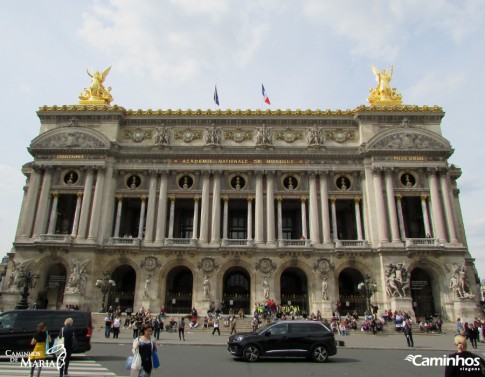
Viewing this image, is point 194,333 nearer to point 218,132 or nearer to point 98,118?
point 218,132

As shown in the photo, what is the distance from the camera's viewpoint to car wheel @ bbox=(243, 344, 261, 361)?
53.7 feet

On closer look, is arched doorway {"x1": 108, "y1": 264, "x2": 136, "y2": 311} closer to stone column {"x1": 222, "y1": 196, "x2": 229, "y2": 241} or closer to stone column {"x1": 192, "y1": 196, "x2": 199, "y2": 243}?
stone column {"x1": 192, "y1": 196, "x2": 199, "y2": 243}

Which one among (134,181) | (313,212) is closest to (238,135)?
(313,212)

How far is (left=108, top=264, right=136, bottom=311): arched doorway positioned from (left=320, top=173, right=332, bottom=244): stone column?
20.3m

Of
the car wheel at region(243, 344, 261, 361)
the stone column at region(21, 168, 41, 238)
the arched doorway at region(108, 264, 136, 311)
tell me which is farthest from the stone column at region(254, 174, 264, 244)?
the car wheel at region(243, 344, 261, 361)

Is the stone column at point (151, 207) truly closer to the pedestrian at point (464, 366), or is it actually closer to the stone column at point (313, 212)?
the stone column at point (313, 212)

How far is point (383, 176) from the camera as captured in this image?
139 feet

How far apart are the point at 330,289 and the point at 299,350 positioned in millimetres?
23340

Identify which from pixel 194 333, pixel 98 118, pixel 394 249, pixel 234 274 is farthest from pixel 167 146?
pixel 394 249

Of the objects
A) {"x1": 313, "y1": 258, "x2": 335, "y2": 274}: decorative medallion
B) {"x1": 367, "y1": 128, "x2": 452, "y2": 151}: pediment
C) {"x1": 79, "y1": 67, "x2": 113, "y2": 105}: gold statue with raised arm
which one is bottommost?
{"x1": 313, "y1": 258, "x2": 335, "y2": 274}: decorative medallion

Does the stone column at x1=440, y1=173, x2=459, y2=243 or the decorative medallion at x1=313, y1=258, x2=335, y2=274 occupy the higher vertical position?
the stone column at x1=440, y1=173, x2=459, y2=243

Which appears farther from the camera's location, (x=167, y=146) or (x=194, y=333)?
(x=167, y=146)

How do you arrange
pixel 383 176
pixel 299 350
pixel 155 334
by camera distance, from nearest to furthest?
pixel 299 350 < pixel 155 334 < pixel 383 176

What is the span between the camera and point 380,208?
41031mm
